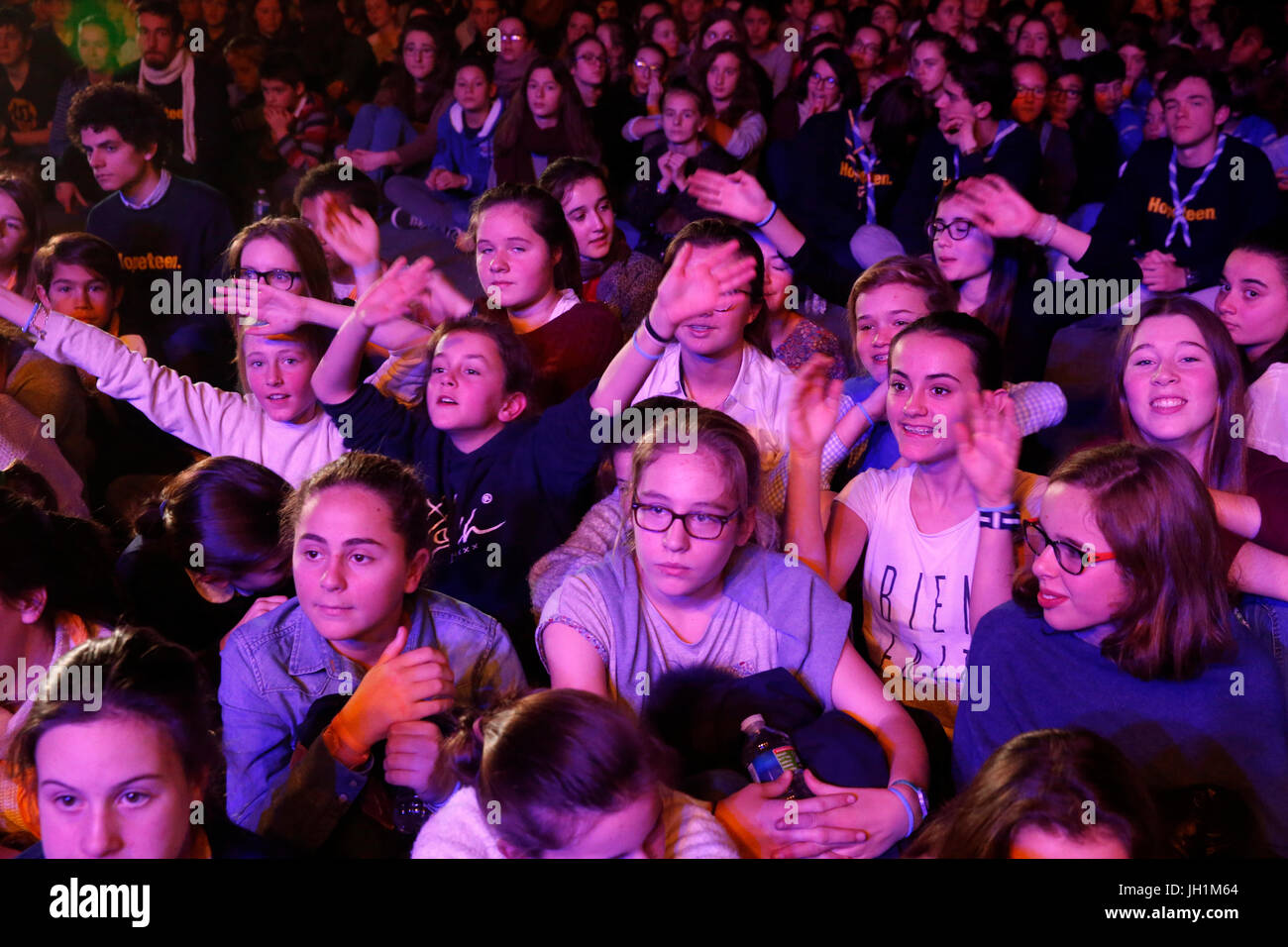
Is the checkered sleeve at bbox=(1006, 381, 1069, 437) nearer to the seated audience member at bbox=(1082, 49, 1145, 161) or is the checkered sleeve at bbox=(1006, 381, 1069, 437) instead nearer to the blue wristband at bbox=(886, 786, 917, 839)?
the blue wristband at bbox=(886, 786, 917, 839)

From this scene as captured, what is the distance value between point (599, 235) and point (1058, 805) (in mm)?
2383

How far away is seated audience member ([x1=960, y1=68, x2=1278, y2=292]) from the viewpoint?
318cm

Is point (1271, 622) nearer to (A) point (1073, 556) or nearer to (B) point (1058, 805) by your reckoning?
(A) point (1073, 556)

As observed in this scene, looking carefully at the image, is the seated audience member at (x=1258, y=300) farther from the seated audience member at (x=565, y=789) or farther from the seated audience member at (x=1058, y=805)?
the seated audience member at (x=565, y=789)

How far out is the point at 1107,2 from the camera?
582 centimetres

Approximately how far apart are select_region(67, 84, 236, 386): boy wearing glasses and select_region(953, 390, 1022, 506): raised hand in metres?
2.25

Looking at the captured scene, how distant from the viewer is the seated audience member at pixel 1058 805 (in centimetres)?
125

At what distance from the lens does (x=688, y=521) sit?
166 cm

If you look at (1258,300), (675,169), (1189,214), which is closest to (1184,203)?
(1189,214)

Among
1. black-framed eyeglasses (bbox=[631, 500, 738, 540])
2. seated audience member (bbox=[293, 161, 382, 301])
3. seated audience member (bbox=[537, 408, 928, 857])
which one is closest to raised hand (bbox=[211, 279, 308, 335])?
seated audience member (bbox=[293, 161, 382, 301])

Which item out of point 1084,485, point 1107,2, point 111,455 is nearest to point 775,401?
point 1084,485

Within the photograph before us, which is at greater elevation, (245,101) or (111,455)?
(245,101)

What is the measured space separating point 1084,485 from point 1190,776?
429mm

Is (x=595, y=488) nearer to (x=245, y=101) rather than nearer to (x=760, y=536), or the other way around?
(x=760, y=536)
